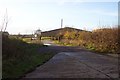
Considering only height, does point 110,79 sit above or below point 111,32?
below

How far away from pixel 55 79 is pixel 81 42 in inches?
1575

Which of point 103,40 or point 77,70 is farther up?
point 103,40

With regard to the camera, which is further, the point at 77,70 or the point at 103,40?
the point at 103,40

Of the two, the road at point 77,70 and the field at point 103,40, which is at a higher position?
the field at point 103,40

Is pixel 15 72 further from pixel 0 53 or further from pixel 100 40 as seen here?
pixel 100 40

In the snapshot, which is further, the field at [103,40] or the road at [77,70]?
the field at [103,40]

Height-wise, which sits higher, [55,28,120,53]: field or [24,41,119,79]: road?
[55,28,120,53]: field

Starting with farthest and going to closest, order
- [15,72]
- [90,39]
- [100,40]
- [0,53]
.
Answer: [90,39] → [100,40] → [0,53] → [15,72]

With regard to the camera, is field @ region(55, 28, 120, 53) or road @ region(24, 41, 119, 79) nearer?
road @ region(24, 41, 119, 79)

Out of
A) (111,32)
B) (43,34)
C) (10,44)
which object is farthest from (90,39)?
(43,34)

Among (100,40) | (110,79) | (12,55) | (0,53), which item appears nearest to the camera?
(110,79)

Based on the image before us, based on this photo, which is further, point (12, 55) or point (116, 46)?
point (116, 46)

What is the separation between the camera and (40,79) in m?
11.9

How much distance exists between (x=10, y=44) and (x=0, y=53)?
2027mm
